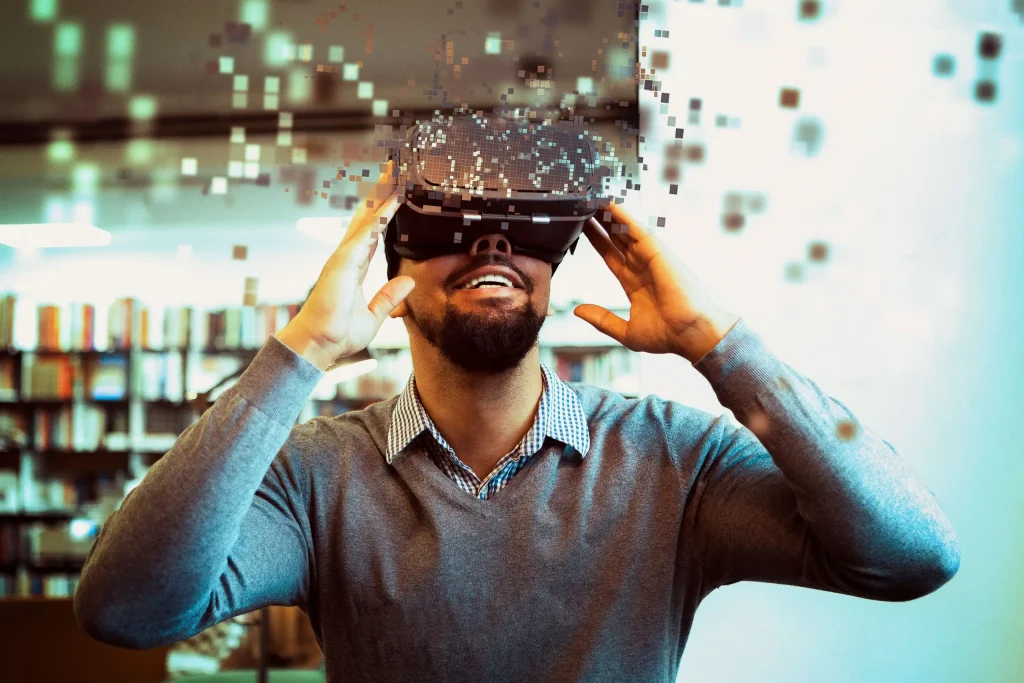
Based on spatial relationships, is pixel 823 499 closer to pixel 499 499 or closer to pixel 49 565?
pixel 499 499

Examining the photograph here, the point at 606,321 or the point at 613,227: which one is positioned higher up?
the point at 613,227

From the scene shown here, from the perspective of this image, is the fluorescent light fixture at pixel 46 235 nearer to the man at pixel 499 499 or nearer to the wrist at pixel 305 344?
the man at pixel 499 499

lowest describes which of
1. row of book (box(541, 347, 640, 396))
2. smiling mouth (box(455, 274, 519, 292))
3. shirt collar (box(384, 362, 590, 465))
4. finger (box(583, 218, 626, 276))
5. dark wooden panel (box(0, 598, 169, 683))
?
dark wooden panel (box(0, 598, 169, 683))

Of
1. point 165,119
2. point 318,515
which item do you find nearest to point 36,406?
point 165,119

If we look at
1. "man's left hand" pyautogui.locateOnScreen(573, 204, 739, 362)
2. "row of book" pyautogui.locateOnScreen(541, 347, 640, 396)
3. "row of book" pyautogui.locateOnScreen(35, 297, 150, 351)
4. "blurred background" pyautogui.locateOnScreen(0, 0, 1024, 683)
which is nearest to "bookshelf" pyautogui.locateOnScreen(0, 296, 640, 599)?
"row of book" pyautogui.locateOnScreen(35, 297, 150, 351)

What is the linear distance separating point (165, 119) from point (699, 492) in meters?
2.16

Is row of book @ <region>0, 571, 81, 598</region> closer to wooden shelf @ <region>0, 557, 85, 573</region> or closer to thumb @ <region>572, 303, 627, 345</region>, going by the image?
wooden shelf @ <region>0, 557, 85, 573</region>

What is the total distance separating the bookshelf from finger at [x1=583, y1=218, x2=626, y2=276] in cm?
256

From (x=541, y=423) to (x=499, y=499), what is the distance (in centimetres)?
13

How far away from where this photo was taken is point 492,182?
1002 mm

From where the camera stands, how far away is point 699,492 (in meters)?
1.07

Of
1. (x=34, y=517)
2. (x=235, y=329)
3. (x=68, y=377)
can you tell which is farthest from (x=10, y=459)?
(x=235, y=329)

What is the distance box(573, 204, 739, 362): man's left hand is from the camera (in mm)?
954

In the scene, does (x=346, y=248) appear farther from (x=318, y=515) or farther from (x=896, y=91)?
(x=896, y=91)
